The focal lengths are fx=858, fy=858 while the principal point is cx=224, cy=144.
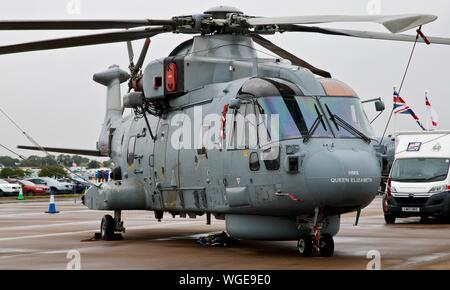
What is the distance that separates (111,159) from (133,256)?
21.0ft

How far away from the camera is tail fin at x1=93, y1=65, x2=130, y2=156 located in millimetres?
21750

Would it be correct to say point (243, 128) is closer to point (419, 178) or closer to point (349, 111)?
point (349, 111)

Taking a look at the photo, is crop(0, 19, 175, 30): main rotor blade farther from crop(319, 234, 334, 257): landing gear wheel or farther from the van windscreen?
the van windscreen

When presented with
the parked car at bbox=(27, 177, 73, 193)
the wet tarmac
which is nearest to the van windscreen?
the wet tarmac

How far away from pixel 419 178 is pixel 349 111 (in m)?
10.8

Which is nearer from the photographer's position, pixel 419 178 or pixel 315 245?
pixel 315 245

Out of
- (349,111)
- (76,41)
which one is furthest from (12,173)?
(349,111)

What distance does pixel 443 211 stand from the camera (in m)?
23.4

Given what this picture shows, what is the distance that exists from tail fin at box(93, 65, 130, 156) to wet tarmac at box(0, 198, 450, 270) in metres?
2.54

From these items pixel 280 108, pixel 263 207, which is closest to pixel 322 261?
pixel 263 207

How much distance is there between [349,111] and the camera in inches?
560
